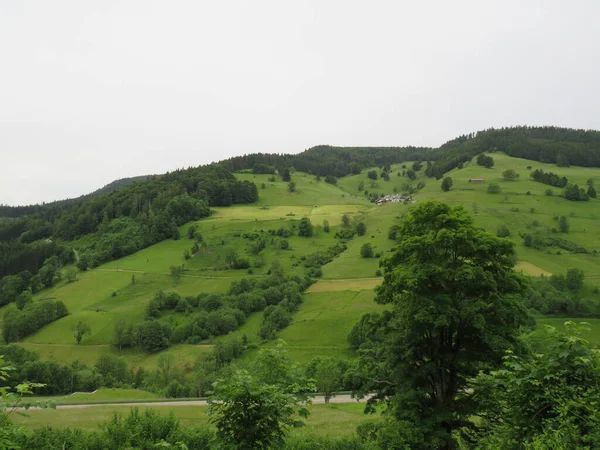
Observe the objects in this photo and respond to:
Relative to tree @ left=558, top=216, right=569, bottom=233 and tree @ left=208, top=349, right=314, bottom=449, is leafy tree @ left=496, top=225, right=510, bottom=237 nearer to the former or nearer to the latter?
tree @ left=558, top=216, right=569, bottom=233

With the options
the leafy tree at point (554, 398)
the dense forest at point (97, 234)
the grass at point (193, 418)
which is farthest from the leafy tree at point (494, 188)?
the leafy tree at point (554, 398)

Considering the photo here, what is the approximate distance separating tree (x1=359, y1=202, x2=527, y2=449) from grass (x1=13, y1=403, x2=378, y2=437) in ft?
20.9

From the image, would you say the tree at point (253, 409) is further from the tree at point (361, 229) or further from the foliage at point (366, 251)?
the tree at point (361, 229)

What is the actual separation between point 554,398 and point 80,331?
110m

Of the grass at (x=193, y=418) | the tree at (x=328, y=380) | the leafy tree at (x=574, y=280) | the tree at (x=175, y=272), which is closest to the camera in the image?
the grass at (x=193, y=418)

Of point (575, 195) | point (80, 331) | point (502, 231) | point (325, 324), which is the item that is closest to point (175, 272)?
point (80, 331)

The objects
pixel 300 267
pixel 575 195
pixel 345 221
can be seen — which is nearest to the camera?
pixel 300 267

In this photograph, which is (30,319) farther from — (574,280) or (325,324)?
(574,280)

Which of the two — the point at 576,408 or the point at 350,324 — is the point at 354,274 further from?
the point at 576,408

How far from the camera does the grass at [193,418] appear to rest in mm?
23500

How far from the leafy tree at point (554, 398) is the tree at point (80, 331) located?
107566mm

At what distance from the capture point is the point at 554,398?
868 centimetres

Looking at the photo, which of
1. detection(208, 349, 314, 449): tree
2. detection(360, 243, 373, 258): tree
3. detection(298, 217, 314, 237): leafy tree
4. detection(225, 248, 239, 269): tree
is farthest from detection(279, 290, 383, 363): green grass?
detection(208, 349, 314, 449): tree

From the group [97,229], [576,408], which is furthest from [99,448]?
[97,229]
